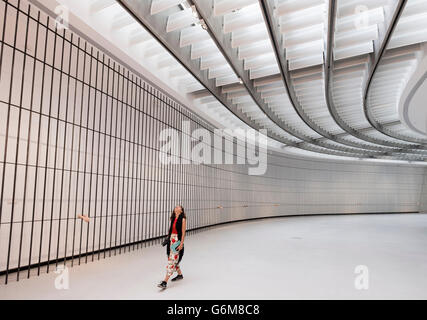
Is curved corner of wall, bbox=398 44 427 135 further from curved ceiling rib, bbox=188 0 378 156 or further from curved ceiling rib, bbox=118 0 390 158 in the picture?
curved ceiling rib, bbox=118 0 390 158

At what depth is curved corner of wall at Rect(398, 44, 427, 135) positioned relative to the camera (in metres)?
9.23

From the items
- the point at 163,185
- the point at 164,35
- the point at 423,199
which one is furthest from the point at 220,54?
the point at 423,199

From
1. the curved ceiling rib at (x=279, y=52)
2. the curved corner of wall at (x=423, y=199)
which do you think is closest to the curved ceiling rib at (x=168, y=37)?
the curved ceiling rib at (x=279, y=52)

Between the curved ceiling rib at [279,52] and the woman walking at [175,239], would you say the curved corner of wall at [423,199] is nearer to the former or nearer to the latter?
the curved ceiling rib at [279,52]

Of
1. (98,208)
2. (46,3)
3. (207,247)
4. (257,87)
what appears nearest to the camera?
(46,3)

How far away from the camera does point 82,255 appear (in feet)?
28.8

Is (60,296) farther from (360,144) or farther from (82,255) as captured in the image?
(360,144)

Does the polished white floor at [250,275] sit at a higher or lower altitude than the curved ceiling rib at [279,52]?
lower

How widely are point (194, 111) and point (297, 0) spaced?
7.71 metres

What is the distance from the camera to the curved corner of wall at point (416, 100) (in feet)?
30.3

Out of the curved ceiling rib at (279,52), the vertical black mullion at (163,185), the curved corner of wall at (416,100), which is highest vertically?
the curved ceiling rib at (279,52)

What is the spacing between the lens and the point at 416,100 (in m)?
11.4

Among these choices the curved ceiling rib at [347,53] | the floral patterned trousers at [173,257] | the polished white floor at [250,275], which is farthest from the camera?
the curved ceiling rib at [347,53]
